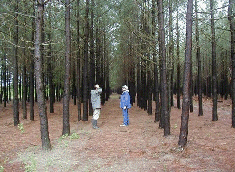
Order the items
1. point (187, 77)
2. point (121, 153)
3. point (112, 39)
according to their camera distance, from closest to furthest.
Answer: point (187, 77), point (121, 153), point (112, 39)

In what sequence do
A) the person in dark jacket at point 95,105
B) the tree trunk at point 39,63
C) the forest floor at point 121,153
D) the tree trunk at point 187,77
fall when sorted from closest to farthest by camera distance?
the forest floor at point 121,153 → the tree trunk at point 187,77 → the tree trunk at point 39,63 → the person in dark jacket at point 95,105

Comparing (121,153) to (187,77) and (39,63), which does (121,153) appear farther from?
(39,63)

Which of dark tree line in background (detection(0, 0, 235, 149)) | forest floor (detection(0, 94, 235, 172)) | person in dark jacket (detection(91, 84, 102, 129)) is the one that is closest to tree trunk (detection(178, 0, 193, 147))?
dark tree line in background (detection(0, 0, 235, 149))

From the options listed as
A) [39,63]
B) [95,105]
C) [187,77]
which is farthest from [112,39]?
[187,77]

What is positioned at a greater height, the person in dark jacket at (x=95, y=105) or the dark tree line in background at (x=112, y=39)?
the dark tree line in background at (x=112, y=39)

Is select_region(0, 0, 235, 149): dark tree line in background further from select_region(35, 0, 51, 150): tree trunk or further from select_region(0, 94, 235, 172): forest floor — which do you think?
select_region(0, 94, 235, 172): forest floor

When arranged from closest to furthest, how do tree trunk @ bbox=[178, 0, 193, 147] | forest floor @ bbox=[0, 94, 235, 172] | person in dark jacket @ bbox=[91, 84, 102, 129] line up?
forest floor @ bbox=[0, 94, 235, 172] → tree trunk @ bbox=[178, 0, 193, 147] → person in dark jacket @ bbox=[91, 84, 102, 129]

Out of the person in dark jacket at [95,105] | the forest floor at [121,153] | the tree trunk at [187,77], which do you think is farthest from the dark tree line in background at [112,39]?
the person in dark jacket at [95,105]

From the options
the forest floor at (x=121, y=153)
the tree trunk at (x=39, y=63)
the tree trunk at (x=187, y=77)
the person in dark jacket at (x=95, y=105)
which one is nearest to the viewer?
the forest floor at (x=121, y=153)

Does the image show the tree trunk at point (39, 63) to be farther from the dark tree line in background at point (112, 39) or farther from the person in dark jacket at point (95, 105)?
the person in dark jacket at point (95, 105)

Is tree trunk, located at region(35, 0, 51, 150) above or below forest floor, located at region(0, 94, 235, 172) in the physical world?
above

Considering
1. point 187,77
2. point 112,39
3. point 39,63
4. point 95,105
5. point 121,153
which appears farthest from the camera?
point 112,39

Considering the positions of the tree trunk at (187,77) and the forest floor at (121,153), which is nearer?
the forest floor at (121,153)

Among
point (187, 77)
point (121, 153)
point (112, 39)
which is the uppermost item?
point (112, 39)
